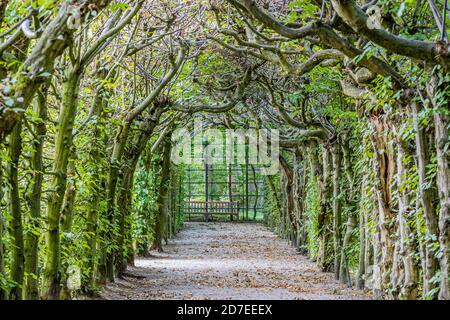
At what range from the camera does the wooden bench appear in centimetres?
4400

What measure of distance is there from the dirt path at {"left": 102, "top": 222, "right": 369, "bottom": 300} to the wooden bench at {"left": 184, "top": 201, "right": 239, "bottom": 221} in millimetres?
15909

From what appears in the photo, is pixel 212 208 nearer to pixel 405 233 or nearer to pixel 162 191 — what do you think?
pixel 162 191

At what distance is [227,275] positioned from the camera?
1664 cm

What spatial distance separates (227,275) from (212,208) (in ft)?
90.6

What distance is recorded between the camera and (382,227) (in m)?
8.84

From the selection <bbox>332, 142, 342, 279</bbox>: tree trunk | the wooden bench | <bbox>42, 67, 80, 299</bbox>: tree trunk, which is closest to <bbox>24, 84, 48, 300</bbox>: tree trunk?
<bbox>42, 67, 80, 299</bbox>: tree trunk

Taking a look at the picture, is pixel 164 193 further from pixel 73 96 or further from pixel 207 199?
pixel 207 199

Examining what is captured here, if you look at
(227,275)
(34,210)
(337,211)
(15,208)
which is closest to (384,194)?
(34,210)

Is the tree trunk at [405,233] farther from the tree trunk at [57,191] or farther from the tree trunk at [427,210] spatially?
the tree trunk at [57,191]

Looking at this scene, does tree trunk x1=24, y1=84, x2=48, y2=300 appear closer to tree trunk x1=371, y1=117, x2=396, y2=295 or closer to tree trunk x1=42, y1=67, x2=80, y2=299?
tree trunk x1=42, y1=67, x2=80, y2=299

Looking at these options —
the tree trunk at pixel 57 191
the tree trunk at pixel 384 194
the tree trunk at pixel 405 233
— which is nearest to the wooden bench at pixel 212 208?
the tree trunk at pixel 384 194

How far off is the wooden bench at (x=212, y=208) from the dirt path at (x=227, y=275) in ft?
52.2

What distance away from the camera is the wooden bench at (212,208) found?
4400 centimetres
